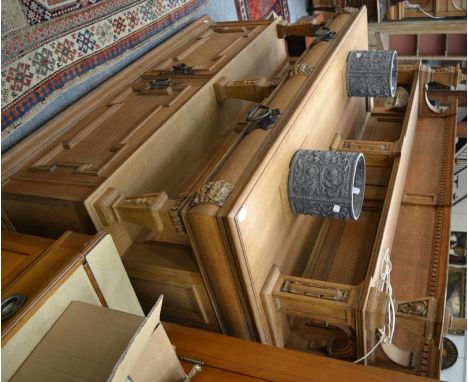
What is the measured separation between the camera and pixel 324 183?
1354 mm

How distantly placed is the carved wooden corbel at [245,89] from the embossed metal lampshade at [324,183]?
0.62 metres

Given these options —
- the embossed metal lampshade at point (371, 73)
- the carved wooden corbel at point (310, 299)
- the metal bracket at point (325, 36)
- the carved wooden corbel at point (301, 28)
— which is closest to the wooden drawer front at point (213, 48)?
the carved wooden corbel at point (301, 28)

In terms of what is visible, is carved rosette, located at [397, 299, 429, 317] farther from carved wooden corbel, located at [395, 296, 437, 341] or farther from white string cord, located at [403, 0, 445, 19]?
white string cord, located at [403, 0, 445, 19]

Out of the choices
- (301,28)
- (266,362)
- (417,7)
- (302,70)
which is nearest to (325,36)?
(302,70)

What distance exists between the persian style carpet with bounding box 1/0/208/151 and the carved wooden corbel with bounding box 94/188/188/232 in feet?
1.98

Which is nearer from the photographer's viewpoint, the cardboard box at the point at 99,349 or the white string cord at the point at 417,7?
the cardboard box at the point at 99,349

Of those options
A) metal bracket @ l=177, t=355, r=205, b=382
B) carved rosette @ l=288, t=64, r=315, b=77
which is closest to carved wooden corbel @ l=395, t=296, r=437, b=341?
metal bracket @ l=177, t=355, r=205, b=382

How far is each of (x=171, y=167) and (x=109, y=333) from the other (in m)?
0.85

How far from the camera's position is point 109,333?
98 centimetres

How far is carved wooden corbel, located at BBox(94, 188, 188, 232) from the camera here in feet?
4.04

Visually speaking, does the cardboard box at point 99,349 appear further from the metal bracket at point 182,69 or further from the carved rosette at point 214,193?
the metal bracket at point 182,69

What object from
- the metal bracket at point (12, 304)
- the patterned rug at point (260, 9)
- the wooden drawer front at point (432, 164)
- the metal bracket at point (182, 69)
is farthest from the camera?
the patterned rug at point (260, 9)

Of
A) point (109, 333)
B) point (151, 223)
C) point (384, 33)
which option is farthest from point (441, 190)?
point (384, 33)

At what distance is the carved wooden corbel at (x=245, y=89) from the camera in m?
1.97
